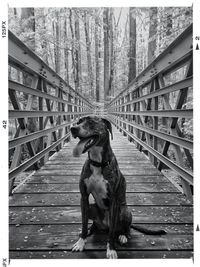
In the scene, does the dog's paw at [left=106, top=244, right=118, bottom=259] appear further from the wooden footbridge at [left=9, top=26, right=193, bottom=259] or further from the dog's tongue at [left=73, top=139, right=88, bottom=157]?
the dog's tongue at [left=73, top=139, right=88, bottom=157]

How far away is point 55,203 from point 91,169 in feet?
3.33

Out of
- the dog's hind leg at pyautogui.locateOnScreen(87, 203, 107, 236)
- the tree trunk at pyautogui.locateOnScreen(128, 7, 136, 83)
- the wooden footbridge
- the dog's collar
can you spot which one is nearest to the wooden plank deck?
the wooden footbridge

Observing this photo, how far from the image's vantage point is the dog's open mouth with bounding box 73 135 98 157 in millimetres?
1838

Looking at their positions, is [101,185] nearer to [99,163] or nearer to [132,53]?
[99,163]

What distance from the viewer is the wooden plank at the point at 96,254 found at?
1.90 metres

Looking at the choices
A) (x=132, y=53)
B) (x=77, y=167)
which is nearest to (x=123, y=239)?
(x=77, y=167)

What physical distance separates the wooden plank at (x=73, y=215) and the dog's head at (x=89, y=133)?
884 millimetres

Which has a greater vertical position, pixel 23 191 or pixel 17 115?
pixel 17 115

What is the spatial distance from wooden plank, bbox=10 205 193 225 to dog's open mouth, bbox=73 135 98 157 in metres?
0.88

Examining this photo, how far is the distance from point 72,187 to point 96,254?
1.42 m

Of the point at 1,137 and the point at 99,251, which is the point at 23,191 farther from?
the point at 1,137

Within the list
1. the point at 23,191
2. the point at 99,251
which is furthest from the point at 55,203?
the point at 99,251

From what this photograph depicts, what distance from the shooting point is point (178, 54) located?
279 centimetres

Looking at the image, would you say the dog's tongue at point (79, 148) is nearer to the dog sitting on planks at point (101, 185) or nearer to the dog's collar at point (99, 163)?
the dog sitting on planks at point (101, 185)
